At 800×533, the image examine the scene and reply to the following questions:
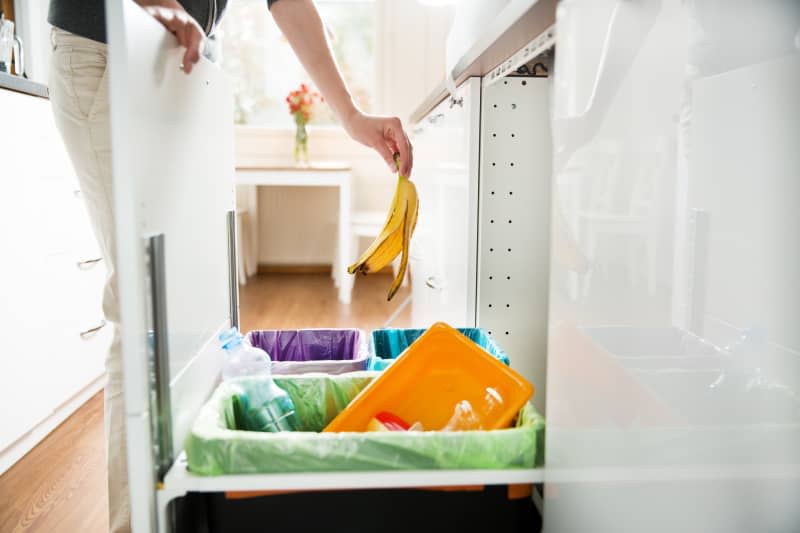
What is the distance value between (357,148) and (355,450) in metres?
4.03

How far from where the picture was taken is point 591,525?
0.77 meters

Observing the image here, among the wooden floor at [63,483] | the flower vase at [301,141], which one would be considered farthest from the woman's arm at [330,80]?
the flower vase at [301,141]

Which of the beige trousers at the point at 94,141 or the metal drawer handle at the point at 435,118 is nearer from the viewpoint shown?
the beige trousers at the point at 94,141

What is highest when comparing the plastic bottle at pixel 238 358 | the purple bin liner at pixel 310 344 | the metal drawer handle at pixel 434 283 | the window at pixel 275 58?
the window at pixel 275 58

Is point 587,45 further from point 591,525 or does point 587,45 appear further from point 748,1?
point 591,525

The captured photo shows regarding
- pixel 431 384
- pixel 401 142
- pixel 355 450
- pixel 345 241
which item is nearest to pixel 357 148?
pixel 345 241

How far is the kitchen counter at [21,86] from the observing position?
1.65 meters

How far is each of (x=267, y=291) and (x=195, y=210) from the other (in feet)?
10.5

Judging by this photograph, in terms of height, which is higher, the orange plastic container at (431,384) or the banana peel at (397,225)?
the banana peel at (397,225)

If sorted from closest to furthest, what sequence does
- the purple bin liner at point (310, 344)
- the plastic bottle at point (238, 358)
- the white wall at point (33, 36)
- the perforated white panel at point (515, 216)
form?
the plastic bottle at point (238, 358) < the perforated white panel at point (515, 216) < the purple bin liner at point (310, 344) < the white wall at point (33, 36)

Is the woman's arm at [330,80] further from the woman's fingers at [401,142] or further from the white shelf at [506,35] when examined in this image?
the white shelf at [506,35]

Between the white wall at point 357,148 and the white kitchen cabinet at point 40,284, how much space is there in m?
2.73

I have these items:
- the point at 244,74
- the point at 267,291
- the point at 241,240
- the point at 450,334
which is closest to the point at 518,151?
the point at 450,334

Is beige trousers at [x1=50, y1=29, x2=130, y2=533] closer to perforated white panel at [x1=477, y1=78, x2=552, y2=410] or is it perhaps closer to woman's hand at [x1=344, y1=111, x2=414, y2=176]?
woman's hand at [x1=344, y1=111, x2=414, y2=176]
